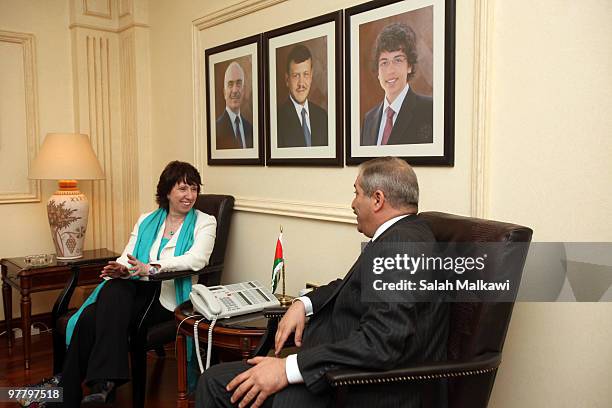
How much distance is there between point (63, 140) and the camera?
3.84m

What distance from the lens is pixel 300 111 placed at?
9.64 feet

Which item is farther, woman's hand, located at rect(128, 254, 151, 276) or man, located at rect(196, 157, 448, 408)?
woman's hand, located at rect(128, 254, 151, 276)

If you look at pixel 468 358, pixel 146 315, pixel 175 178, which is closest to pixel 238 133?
pixel 175 178

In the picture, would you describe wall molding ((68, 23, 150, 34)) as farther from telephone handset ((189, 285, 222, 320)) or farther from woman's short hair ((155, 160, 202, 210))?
telephone handset ((189, 285, 222, 320))

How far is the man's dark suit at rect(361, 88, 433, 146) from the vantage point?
230 centimetres

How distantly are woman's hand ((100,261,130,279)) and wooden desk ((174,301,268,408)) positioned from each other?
0.43 metres

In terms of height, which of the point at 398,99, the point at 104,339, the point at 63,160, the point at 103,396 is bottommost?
the point at 103,396

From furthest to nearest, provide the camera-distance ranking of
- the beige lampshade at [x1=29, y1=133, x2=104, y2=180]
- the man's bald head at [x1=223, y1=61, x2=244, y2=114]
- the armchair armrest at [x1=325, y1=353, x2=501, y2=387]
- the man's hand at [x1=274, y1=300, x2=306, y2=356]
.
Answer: the beige lampshade at [x1=29, y1=133, x2=104, y2=180], the man's bald head at [x1=223, y1=61, x2=244, y2=114], the man's hand at [x1=274, y1=300, x2=306, y2=356], the armchair armrest at [x1=325, y1=353, x2=501, y2=387]

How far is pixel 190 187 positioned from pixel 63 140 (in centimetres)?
133

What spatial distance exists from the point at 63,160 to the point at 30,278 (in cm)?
83

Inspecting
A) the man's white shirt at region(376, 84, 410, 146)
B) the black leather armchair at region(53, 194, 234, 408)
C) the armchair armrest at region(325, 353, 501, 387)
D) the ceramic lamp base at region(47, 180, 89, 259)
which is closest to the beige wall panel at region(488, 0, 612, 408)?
the man's white shirt at region(376, 84, 410, 146)

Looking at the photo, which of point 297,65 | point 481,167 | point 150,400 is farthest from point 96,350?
point 481,167

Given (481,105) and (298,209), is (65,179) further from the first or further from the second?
(481,105)

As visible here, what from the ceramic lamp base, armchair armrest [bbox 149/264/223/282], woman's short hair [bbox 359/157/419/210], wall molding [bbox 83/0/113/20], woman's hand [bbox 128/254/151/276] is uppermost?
wall molding [bbox 83/0/113/20]
